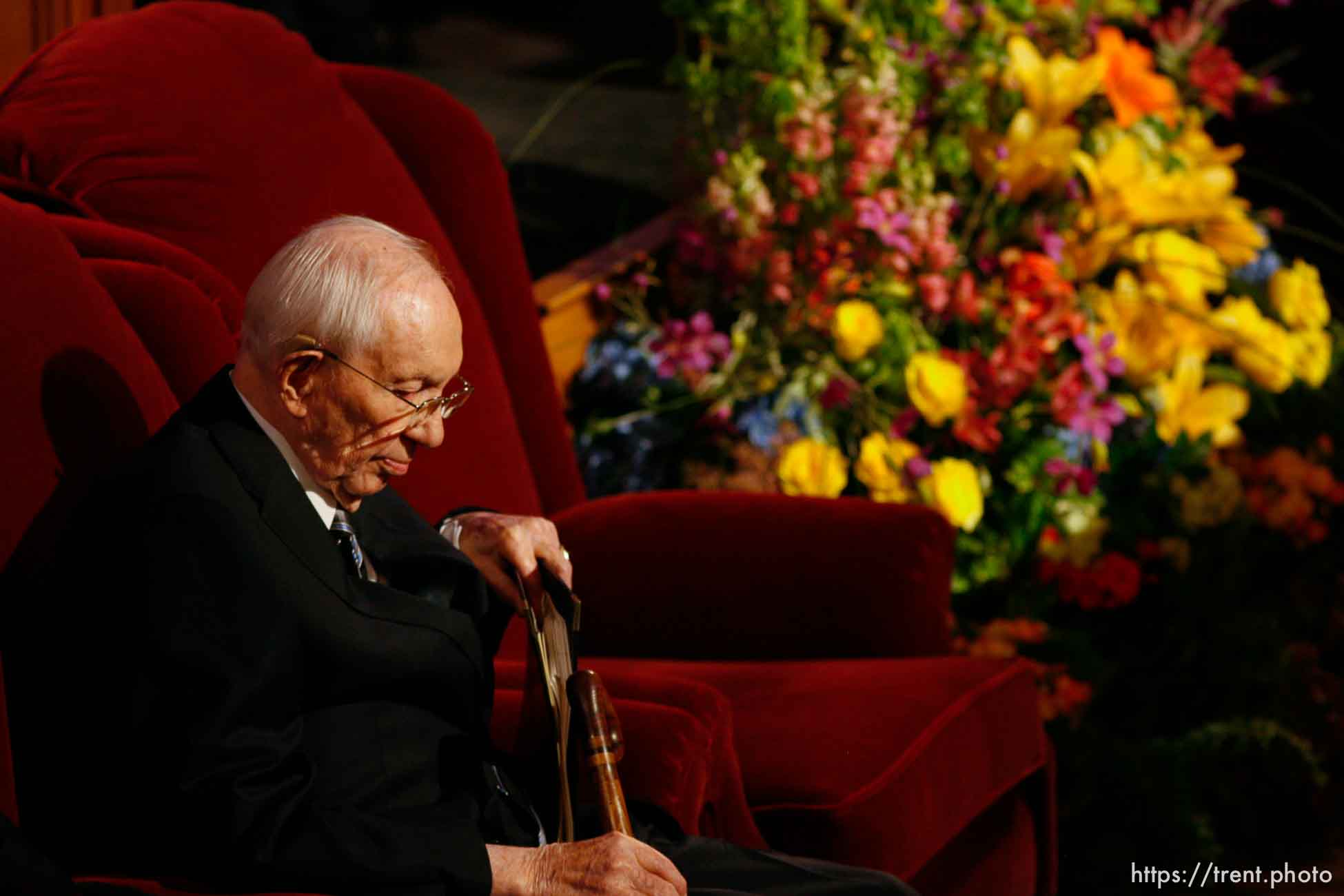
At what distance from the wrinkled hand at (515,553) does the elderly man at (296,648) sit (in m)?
0.10

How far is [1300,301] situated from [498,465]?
67.7 inches

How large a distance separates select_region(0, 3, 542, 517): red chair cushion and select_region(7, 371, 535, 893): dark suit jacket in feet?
1.48

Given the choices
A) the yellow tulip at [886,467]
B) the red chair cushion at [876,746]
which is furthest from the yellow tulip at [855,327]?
the red chair cushion at [876,746]

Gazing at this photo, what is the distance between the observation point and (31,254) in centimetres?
146

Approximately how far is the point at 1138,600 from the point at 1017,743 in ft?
3.42

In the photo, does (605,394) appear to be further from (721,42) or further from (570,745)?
(570,745)

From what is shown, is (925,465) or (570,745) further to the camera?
(925,465)

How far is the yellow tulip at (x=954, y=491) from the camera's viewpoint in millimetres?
2568

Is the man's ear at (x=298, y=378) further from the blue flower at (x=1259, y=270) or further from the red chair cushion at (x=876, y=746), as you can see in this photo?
the blue flower at (x=1259, y=270)

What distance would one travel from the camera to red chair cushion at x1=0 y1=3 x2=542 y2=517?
5.68 ft

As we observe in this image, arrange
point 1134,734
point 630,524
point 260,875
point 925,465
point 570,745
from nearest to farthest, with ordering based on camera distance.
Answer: point 260,875 → point 570,745 → point 630,524 → point 925,465 → point 1134,734

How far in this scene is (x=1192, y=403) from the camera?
2.95m

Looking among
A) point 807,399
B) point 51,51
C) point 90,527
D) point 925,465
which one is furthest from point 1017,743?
point 51,51

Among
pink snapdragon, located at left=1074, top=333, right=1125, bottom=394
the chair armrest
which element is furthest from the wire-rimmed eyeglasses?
pink snapdragon, located at left=1074, top=333, right=1125, bottom=394
